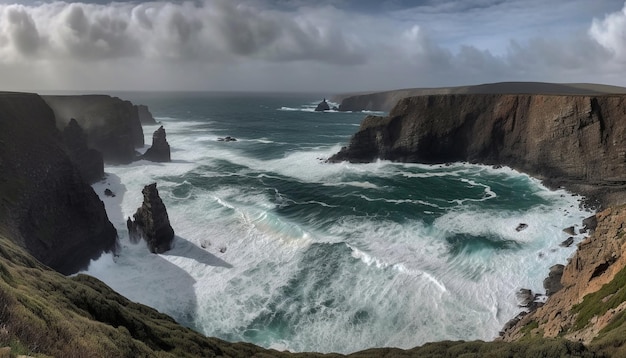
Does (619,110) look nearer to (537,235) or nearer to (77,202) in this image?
(537,235)

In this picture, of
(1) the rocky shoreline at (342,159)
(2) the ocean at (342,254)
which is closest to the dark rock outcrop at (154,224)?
(1) the rocky shoreline at (342,159)

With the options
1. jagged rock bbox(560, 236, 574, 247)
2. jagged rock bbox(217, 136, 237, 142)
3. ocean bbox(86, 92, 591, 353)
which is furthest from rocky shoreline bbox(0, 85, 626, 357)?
jagged rock bbox(217, 136, 237, 142)

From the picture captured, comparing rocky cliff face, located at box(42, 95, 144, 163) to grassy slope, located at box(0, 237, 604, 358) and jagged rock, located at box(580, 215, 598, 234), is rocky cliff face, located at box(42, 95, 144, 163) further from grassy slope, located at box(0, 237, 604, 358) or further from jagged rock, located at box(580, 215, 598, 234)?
jagged rock, located at box(580, 215, 598, 234)

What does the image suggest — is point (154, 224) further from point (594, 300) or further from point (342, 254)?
point (594, 300)

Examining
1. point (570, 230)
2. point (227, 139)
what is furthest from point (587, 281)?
point (227, 139)

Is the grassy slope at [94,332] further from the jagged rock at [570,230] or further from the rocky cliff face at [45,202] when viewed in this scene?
the jagged rock at [570,230]
